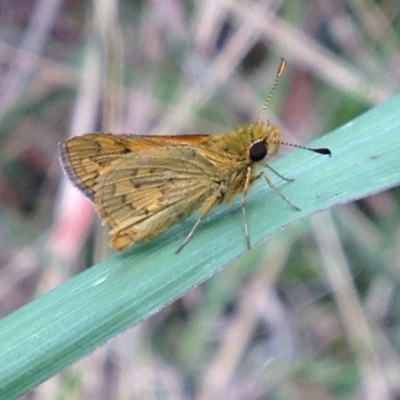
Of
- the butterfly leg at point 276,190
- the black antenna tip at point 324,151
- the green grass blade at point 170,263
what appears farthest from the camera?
the black antenna tip at point 324,151

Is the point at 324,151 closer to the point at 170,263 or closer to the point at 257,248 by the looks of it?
the point at 170,263

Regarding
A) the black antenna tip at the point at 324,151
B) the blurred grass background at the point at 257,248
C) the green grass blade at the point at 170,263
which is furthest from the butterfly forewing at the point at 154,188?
the blurred grass background at the point at 257,248

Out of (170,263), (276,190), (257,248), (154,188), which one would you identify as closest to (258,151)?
(276,190)

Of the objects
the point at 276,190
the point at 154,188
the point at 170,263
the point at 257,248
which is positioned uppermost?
the point at 170,263

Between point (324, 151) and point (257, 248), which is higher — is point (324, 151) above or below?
above

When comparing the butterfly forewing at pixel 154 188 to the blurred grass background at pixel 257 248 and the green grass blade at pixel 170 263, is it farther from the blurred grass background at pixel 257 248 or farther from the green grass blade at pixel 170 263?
the blurred grass background at pixel 257 248

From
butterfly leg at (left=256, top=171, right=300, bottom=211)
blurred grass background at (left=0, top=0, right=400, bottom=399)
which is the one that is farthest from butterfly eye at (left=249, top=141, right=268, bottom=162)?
blurred grass background at (left=0, top=0, right=400, bottom=399)

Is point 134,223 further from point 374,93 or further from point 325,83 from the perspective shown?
point 325,83
